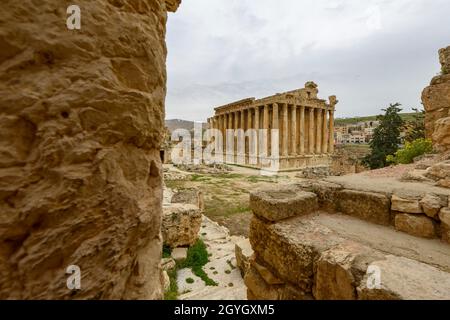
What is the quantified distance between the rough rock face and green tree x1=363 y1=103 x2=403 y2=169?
2563 centimetres

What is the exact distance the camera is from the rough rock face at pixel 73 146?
1.13m

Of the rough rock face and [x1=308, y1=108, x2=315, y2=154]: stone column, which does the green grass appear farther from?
[x1=308, y1=108, x2=315, y2=154]: stone column

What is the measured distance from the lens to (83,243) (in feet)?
4.24

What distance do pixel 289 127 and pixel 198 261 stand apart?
2631cm

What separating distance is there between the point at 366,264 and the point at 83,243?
2.43 metres

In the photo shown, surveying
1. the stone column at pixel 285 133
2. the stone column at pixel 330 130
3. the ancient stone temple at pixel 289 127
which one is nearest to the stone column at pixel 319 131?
the ancient stone temple at pixel 289 127

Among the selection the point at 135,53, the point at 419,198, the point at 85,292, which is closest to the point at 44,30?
the point at 135,53

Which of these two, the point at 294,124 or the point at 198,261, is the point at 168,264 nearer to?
the point at 198,261

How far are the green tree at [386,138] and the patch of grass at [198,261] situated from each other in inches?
858

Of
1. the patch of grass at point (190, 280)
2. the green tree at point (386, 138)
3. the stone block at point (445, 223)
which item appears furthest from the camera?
the green tree at point (386, 138)

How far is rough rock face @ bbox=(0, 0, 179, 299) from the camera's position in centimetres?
113

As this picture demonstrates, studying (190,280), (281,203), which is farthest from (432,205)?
(190,280)

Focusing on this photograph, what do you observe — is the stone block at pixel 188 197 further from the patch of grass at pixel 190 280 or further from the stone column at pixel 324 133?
the stone column at pixel 324 133

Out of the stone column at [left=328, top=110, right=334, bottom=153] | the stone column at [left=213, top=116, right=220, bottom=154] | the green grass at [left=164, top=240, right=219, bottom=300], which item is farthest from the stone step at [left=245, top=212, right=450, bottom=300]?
the stone column at [left=213, top=116, right=220, bottom=154]
